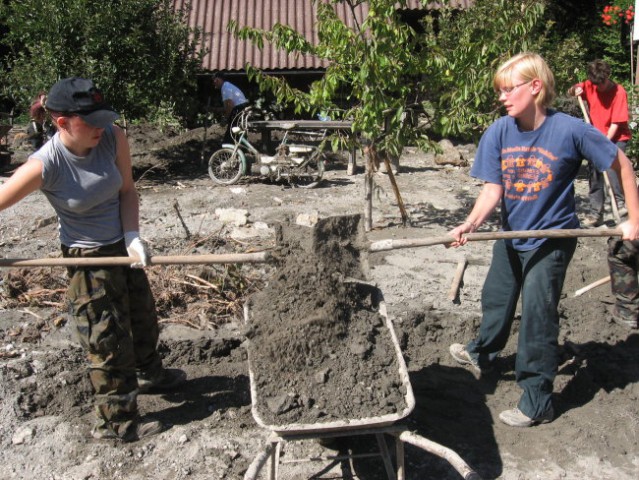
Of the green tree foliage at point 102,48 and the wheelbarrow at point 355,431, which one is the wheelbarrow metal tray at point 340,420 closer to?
the wheelbarrow at point 355,431

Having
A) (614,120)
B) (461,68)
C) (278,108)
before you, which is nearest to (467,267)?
(461,68)

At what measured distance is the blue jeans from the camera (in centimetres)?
352

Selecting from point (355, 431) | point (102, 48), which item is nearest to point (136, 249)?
point (355, 431)

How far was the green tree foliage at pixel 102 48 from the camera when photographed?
945 centimetres

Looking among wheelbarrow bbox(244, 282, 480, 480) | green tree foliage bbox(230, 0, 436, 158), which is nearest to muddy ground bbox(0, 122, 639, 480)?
wheelbarrow bbox(244, 282, 480, 480)

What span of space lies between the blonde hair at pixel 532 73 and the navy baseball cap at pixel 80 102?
2001mm

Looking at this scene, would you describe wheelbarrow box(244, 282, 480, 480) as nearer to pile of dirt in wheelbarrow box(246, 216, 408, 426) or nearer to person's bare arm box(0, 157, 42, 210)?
pile of dirt in wheelbarrow box(246, 216, 408, 426)

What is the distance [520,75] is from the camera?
3.30m

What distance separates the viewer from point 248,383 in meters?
4.25

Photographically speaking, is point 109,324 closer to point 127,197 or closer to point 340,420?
point 127,197

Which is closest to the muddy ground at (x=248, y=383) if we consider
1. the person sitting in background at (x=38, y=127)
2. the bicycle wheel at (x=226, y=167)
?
the person sitting in background at (x=38, y=127)

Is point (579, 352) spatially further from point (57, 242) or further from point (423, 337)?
point (57, 242)

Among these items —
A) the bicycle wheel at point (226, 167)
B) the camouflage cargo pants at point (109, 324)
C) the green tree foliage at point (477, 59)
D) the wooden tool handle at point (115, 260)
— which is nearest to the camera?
the wooden tool handle at point (115, 260)

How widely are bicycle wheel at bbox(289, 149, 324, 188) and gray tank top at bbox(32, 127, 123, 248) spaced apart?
20.4ft
